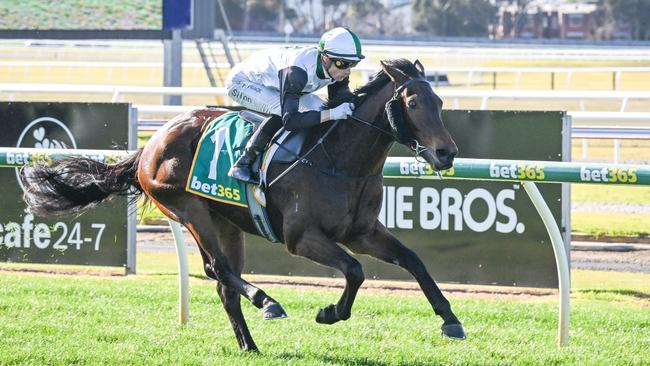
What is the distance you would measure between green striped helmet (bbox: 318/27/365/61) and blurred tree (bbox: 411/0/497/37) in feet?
141

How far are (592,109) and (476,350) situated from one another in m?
17.3

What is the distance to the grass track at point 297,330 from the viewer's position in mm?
5219

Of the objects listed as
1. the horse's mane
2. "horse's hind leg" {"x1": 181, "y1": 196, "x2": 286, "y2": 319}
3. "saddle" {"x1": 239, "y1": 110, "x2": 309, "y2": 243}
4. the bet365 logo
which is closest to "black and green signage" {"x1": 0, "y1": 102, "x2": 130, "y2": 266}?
the bet365 logo

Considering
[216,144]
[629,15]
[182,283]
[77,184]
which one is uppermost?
[629,15]

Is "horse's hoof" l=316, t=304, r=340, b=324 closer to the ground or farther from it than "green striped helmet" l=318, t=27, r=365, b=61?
closer to the ground

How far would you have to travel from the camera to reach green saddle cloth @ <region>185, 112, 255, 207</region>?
221 inches

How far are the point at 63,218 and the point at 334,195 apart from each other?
3747mm

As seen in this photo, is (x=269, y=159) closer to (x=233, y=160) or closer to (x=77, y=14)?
(x=233, y=160)

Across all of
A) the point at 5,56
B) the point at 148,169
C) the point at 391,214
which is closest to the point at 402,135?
the point at 148,169

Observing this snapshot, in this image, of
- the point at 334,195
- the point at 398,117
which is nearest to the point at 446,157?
the point at 398,117

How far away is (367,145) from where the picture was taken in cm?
528

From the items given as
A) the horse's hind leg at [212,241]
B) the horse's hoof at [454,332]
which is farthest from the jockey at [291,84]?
the horse's hoof at [454,332]

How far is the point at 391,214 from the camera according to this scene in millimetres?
7934

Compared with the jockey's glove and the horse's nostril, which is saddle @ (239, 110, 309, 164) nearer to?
the jockey's glove
